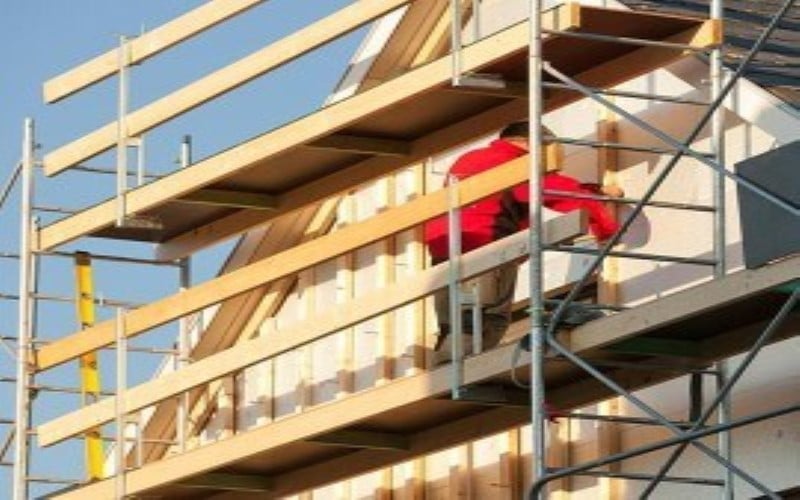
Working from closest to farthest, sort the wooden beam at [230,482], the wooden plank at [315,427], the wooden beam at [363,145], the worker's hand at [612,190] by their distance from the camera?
1. the wooden plank at [315,427]
2. the worker's hand at [612,190]
3. the wooden beam at [363,145]
4. the wooden beam at [230,482]

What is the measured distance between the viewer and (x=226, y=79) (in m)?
19.9

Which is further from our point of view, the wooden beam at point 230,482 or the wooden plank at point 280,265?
the wooden beam at point 230,482

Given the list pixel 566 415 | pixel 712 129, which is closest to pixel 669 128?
pixel 712 129

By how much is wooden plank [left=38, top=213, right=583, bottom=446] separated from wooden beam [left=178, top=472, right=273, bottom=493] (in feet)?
1.83

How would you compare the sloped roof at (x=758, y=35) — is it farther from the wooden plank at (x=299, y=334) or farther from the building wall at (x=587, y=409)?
the wooden plank at (x=299, y=334)

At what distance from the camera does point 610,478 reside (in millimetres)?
18297

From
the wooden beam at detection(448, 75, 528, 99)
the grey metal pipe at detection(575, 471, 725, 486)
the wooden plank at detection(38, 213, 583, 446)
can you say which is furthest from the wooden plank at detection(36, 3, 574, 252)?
the grey metal pipe at detection(575, 471, 725, 486)

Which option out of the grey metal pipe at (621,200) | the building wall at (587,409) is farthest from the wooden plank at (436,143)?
the grey metal pipe at (621,200)

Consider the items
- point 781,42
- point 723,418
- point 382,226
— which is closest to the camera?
point 723,418

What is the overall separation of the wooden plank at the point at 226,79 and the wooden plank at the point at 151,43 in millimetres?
412

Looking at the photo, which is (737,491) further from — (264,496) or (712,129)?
(264,496)

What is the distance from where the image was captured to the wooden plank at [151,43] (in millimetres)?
20453

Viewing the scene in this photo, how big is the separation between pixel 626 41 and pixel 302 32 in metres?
2.45

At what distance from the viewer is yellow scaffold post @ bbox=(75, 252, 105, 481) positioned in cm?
2112
